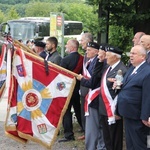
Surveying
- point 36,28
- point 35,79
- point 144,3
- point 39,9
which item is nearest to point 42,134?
point 35,79

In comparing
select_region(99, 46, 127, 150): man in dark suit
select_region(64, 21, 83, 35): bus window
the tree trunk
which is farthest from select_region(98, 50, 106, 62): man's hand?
select_region(64, 21, 83, 35): bus window

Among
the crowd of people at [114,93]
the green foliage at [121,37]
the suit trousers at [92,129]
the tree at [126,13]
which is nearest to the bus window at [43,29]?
the green foliage at [121,37]

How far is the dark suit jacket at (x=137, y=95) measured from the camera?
4.25 m

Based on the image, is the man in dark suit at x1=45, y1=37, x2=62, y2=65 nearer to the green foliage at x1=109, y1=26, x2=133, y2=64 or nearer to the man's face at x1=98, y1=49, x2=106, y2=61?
the green foliage at x1=109, y1=26, x2=133, y2=64

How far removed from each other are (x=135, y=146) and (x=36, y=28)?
25.3 metres

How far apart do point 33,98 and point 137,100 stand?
1659 mm

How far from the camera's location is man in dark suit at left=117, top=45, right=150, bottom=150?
4.27 metres

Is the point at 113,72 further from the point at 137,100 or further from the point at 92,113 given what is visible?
the point at 92,113

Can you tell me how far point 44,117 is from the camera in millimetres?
5410

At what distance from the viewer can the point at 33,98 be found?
17.6ft

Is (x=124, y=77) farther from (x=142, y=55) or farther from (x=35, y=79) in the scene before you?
(x=35, y=79)

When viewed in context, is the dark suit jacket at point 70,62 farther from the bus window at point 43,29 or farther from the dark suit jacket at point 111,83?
the bus window at point 43,29

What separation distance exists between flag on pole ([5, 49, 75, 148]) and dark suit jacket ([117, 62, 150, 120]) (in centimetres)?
118

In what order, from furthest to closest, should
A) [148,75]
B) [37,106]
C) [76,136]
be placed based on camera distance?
1. [76,136]
2. [37,106]
3. [148,75]
